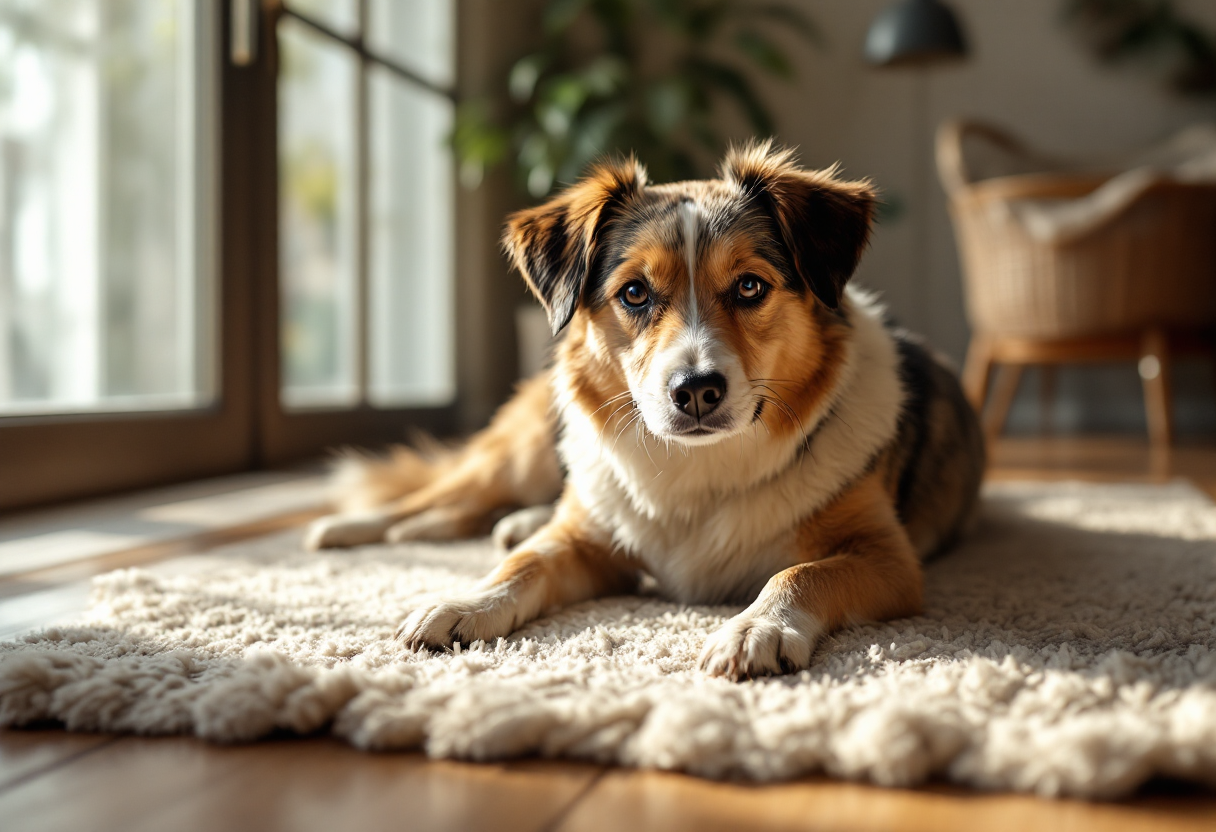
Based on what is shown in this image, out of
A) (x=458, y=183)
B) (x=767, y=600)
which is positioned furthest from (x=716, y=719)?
(x=458, y=183)

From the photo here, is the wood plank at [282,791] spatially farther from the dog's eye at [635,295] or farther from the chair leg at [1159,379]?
the chair leg at [1159,379]

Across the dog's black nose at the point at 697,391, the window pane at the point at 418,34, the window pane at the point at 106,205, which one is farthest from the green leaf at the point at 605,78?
the dog's black nose at the point at 697,391

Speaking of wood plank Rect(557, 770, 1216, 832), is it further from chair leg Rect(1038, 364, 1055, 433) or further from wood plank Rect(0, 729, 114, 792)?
chair leg Rect(1038, 364, 1055, 433)

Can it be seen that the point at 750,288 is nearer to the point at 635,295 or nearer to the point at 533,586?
the point at 635,295

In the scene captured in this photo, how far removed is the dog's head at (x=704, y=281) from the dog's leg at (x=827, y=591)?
0.62ft

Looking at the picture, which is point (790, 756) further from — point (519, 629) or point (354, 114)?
point (354, 114)

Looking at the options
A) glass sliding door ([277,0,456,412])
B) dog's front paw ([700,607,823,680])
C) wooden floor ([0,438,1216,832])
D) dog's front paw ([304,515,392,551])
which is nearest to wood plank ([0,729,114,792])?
wooden floor ([0,438,1216,832])

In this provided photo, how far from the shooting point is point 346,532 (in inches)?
85.4

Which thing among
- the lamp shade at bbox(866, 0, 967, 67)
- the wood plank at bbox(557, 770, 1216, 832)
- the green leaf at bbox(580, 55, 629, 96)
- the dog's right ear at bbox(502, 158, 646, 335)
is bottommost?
the wood plank at bbox(557, 770, 1216, 832)

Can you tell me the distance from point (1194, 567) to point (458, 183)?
13.6 ft

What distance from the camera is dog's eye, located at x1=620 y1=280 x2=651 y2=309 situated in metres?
1.61

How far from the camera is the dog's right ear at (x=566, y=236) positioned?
→ 1.68 metres

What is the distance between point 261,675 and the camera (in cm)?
109

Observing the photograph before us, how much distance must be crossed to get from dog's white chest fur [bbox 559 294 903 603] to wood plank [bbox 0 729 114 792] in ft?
2.84
